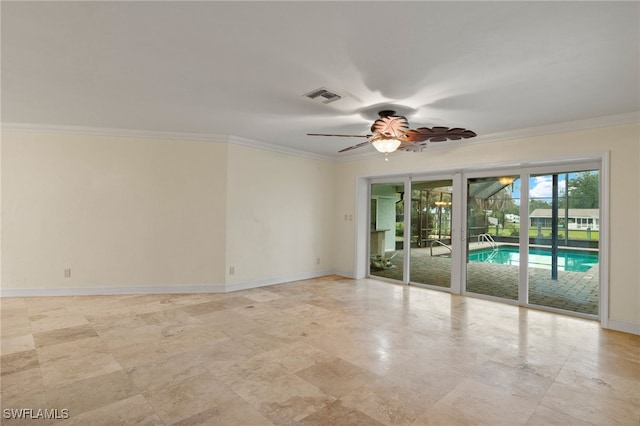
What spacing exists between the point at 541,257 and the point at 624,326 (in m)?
1.24

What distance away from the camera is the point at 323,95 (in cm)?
344

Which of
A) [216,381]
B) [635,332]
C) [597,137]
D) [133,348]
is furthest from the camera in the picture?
[597,137]

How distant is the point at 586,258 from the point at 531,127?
6.58 feet

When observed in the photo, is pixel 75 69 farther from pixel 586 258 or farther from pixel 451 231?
pixel 586 258

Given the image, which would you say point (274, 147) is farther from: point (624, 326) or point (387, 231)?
point (624, 326)

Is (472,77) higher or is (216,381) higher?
(472,77)

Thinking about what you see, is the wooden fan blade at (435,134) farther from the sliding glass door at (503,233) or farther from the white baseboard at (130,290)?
the white baseboard at (130,290)

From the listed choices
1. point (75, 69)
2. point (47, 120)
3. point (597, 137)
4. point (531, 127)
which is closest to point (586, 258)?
point (597, 137)

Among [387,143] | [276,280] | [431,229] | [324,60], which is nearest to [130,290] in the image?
[276,280]

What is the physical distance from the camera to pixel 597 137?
162 inches

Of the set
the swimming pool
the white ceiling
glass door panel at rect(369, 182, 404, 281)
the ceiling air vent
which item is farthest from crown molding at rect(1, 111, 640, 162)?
the ceiling air vent

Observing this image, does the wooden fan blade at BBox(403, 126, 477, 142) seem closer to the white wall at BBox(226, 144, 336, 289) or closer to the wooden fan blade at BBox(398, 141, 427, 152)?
the wooden fan blade at BBox(398, 141, 427, 152)

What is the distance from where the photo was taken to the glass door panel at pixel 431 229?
5.90m

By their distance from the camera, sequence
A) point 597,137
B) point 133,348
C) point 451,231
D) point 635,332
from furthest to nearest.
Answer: point 451,231
point 597,137
point 635,332
point 133,348
